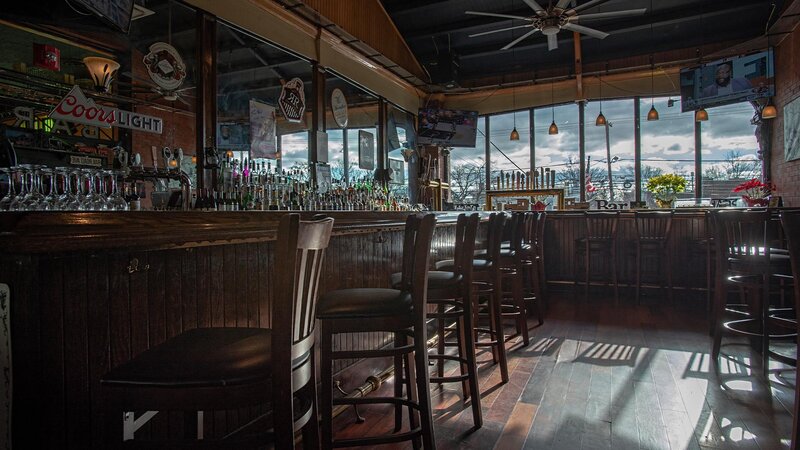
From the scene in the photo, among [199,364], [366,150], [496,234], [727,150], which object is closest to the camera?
[199,364]

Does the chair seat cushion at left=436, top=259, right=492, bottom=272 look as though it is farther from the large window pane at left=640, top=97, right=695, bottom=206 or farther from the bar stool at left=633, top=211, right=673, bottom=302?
the large window pane at left=640, top=97, right=695, bottom=206

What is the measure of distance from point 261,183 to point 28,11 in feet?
7.41

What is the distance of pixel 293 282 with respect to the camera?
1.04 m

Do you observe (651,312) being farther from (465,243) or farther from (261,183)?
(261,183)

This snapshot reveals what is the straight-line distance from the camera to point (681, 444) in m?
2.10

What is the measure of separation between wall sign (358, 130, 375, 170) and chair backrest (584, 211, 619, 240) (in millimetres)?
3656

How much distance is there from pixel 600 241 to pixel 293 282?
530 cm

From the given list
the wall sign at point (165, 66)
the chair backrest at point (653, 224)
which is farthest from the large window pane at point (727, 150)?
the wall sign at point (165, 66)

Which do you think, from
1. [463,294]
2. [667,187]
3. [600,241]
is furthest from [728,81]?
[463,294]

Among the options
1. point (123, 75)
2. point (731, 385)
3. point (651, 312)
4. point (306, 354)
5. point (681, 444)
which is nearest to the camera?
point (306, 354)

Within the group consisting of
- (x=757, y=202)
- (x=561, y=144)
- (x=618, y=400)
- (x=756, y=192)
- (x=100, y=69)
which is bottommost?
(x=618, y=400)

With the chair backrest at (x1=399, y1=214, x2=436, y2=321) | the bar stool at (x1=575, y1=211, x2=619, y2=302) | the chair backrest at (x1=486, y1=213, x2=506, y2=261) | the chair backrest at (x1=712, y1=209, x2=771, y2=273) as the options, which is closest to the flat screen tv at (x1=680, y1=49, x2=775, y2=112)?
the bar stool at (x1=575, y1=211, x2=619, y2=302)

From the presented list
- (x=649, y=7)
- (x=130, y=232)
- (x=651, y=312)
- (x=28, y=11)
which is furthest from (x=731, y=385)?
(x=649, y=7)

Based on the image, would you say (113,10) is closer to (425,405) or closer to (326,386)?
(326,386)
